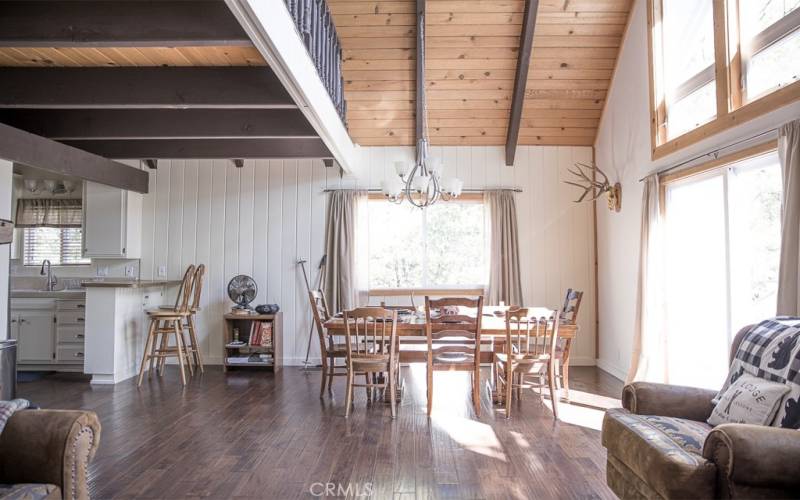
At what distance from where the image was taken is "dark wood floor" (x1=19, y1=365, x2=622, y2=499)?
103 inches

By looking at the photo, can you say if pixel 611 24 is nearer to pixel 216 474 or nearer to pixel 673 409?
pixel 673 409

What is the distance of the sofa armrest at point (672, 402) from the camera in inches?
93.4

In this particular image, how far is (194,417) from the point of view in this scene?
385 cm

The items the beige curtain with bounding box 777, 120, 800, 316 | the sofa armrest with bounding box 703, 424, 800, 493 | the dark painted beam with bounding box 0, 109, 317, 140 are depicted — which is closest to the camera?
the sofa armrest with bounding box 703, 424, 800, 493

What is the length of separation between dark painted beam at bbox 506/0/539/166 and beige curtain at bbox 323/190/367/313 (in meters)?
1.86

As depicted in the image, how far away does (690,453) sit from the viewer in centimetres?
186

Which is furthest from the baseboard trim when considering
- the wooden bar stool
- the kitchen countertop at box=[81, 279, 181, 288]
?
the kitchen countertop at box=[81, 279, 181, 288]

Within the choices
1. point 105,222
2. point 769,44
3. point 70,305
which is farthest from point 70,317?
point 769,44

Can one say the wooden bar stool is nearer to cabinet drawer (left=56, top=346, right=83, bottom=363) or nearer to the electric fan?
the electric fan

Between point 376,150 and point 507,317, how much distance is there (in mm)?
3236

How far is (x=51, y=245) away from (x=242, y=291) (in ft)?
8.46

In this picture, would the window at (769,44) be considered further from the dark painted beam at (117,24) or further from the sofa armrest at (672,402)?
the dark painted beam at (117,24)

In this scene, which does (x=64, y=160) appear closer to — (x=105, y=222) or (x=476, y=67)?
(x=105, y=222)

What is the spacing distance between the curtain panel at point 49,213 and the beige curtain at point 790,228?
22.9ft
